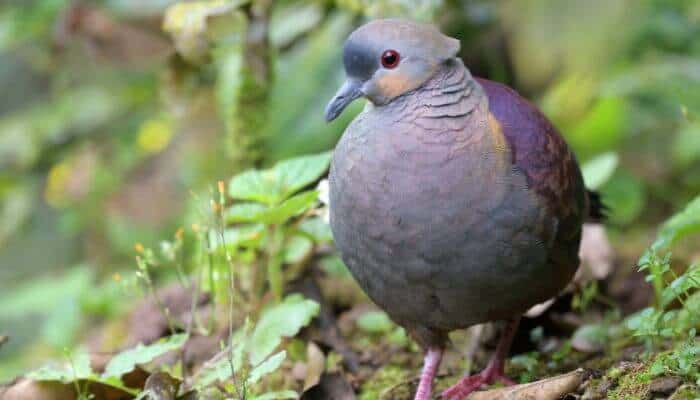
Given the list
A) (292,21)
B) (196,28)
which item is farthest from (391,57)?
(292,21)

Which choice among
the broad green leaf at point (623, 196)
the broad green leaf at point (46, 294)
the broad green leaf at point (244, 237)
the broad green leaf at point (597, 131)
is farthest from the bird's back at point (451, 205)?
the broad green leaf at point (46, 294)

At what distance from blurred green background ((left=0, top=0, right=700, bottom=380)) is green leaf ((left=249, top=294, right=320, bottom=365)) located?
1012mm

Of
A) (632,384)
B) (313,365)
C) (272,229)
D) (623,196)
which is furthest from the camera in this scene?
(623,196)

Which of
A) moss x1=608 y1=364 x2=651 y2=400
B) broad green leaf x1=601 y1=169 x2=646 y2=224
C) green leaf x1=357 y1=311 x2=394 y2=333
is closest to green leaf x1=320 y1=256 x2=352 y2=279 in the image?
green leaf x1=357 y1=311 x2=394 y2=333

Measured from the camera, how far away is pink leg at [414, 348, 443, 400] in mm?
2621

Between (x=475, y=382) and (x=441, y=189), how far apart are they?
0.74 metres

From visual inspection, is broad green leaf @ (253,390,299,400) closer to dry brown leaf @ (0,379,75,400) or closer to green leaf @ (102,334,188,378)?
green leaf @ (102,334,188,378)

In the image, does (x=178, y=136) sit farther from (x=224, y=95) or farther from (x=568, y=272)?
(x=568, y=272)

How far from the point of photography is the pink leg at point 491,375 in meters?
2.72

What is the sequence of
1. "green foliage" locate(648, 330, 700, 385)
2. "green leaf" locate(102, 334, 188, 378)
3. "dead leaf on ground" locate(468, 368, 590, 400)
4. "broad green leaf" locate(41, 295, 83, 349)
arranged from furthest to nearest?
"broad green leaf" locate(41, 295, 83, 349) → "green leaf" locate(102, 334, 188, 378) → "dead leaf on ground" locate(468, 368, 590, 400) → "green foliage" locate(648, 330, 700, 385)

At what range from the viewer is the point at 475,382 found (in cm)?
273

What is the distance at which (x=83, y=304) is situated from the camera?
4500mm

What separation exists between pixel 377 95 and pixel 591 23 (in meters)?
1.18

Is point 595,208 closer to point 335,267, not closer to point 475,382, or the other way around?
point 475,382
